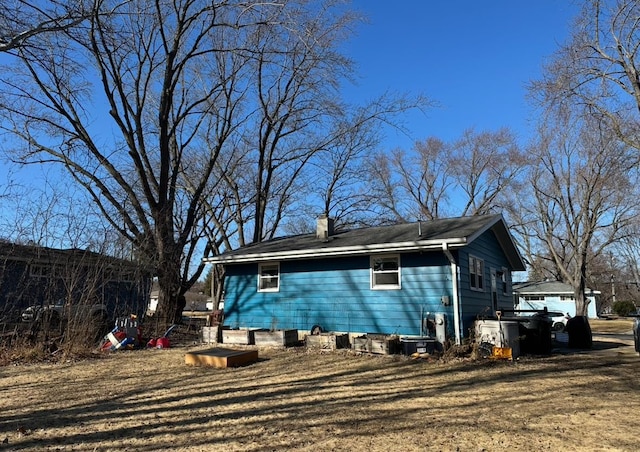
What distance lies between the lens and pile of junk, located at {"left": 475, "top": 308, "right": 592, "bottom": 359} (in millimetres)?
9742

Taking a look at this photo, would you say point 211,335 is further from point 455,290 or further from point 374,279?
point 455,290

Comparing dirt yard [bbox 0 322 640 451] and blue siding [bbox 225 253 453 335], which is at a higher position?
blue siding [bbox 225 253 453 335]

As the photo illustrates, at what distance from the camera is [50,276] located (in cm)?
1079

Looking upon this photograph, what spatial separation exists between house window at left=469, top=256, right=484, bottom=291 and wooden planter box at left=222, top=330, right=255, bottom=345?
19.6 feet

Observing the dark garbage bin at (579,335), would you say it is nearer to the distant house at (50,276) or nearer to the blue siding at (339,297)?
the blue siding at (339,297)

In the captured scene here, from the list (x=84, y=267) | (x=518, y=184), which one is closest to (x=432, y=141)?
(x=518, y=184)

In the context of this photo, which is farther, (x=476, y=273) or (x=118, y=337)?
(x=476, y=273)

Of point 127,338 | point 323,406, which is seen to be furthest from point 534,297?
point 323,406

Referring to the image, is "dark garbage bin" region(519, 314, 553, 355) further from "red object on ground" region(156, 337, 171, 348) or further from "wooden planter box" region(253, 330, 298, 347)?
"red object on ground" region(156, 337, 171, 348)

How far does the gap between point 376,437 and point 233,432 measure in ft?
4.77

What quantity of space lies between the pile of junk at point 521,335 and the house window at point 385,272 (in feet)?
7.51

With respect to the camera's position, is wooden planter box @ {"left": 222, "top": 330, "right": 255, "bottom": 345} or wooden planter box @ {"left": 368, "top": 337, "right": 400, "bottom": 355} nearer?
wooden planter box @ {"left": 368, "top": 337, "right": 400, "bottom": 355}

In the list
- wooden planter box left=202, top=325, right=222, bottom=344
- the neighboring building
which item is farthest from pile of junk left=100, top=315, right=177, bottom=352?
the neighboring building

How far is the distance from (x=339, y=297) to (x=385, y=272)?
4.78 ft
